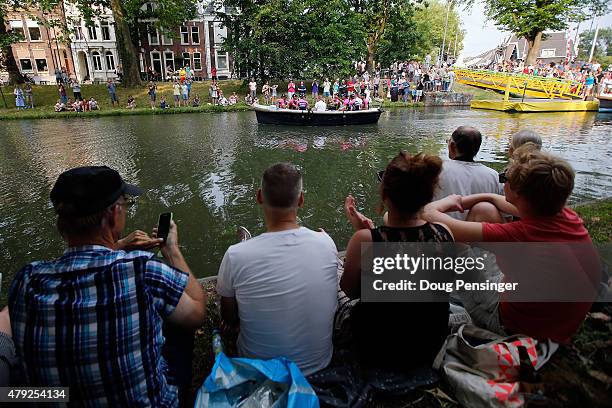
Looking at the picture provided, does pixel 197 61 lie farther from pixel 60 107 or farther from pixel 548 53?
pixel 548 53

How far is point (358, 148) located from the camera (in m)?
13.2

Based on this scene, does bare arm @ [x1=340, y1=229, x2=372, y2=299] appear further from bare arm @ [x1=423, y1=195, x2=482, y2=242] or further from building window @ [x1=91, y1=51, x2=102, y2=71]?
building window @ [x1=91, y1=51, x2=102, y2=71]

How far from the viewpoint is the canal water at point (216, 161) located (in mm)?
6465

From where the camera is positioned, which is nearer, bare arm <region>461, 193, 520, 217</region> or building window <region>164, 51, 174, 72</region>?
bare arm <region>461, 193, 520, 217</region>

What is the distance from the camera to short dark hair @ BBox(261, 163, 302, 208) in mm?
2281

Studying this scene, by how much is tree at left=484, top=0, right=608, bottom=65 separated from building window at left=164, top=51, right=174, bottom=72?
35.0 m

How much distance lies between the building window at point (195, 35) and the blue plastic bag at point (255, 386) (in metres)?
48.4

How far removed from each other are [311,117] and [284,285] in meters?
16.1

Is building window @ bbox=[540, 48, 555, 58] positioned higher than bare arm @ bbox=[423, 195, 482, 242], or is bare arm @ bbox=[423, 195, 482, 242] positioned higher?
building window @ bbox=[540, 48, 555, 58]

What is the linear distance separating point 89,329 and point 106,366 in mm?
173

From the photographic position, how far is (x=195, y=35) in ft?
146

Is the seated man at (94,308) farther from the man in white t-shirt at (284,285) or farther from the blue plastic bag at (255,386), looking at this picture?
the man in white t-shirt at (284,285)

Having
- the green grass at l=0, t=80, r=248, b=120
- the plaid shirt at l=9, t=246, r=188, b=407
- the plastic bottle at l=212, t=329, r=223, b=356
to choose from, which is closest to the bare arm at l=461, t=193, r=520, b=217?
the plastic bottle at l=212, t=329, r=223, b=356

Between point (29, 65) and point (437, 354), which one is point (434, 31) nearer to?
point (29, 65)
